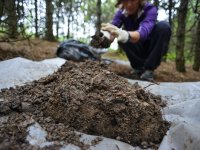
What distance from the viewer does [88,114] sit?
149 centimetres

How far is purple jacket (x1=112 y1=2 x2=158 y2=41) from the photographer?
110 inches

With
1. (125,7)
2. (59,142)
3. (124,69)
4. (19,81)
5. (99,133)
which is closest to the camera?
(59,142)

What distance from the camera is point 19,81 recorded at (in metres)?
2.19

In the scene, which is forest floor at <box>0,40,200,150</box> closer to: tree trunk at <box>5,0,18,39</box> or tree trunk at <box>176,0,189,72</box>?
tree trunk at <box>5,0,18,39</box>

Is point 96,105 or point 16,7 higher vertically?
point 16,7

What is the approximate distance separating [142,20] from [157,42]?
27 centimetres

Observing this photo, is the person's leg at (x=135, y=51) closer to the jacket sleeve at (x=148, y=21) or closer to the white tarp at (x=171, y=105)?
the jacket sleeve at (x=148, y=21)

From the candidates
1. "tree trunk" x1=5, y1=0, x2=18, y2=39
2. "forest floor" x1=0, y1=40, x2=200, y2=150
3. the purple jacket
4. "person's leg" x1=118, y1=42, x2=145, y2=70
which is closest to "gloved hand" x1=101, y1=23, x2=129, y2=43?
the purple jacket

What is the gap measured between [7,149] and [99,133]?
46 centimetres

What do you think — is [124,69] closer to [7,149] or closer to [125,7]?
[125,7]

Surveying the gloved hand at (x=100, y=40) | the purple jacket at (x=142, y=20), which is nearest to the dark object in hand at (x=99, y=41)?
the gloved hand at (x=100, y=40)

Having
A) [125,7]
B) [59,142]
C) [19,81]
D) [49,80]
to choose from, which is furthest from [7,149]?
[125,7]

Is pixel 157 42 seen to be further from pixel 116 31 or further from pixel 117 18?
pixel 116 31

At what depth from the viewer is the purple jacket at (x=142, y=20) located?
9.13 ft
